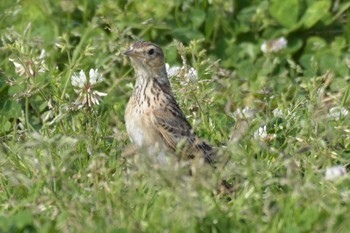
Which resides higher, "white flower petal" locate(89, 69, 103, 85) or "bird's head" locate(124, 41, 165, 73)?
"white flower petal" locate(89, 69, 103, 85)

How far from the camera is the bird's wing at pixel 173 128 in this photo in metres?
7.45

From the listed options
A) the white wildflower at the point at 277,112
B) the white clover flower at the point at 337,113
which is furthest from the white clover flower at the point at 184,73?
the white clover flower at the point at 337,113

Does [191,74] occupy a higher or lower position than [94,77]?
lower

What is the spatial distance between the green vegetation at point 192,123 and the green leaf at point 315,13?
0.01m

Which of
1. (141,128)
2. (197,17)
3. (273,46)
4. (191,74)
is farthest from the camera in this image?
(197,17)

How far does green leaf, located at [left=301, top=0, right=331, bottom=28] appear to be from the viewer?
1034 centimetres

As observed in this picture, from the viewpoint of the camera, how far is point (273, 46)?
9.80m

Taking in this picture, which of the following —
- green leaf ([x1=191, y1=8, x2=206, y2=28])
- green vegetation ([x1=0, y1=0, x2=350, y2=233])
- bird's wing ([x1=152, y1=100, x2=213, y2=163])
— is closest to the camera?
green vegetation ([x1=0, y1=0, x2=350, y2=233])

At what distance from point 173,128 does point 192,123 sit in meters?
0.51


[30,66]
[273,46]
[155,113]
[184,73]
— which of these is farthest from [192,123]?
[273,46]

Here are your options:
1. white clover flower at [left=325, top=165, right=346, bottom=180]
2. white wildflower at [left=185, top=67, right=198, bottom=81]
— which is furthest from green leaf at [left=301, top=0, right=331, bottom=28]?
white clover flower at [left=325, top=165, right=346, bottom=180]

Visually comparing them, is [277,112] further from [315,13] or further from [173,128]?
[315,13]

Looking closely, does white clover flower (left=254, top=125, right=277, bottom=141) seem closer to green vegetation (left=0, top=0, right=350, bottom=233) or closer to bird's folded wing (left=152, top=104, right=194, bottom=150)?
green vegetation (left=0, top=0, right=350, bottom=233)

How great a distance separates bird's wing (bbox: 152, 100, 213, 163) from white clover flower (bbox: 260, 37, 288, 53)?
2.28 meters
